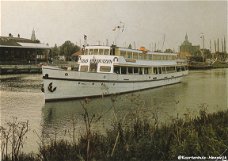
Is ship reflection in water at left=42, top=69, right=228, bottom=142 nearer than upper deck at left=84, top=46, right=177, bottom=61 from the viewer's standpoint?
Yes

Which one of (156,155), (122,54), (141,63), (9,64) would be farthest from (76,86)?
(9,64)

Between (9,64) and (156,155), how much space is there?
31494 millimetres

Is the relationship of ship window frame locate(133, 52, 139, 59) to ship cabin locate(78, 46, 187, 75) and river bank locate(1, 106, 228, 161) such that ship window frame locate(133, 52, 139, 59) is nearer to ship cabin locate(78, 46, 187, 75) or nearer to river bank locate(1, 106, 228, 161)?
ship cabin locate(78, 46, 187, 75)

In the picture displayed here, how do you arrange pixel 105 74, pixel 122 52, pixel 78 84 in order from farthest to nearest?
pixel 122 52, pixel 105 74, pixel 78 84

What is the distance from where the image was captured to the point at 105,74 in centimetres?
1850

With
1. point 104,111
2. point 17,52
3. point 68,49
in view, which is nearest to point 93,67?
point 104,111

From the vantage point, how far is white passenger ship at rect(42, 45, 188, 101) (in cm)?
1722

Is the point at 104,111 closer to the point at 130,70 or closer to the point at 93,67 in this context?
the point at 93,67

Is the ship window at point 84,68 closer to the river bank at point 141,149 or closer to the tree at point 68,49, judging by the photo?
the river bank at point 141,149

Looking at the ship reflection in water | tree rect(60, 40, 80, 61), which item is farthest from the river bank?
tree rect(60, 40, 80, 61)

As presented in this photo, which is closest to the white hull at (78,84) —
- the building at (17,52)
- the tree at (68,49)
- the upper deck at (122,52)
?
the upper deck at (122,52)

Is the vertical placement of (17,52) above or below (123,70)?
above

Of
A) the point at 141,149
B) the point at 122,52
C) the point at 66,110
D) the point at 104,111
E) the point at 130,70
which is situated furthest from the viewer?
the point at 130,70

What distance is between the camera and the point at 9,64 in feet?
114
